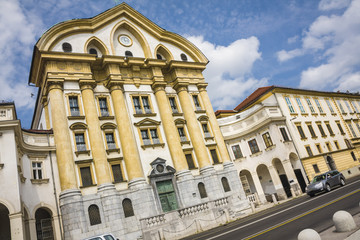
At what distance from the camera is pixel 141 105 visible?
31.4m

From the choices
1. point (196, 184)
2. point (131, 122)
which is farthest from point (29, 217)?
point (196, 184)

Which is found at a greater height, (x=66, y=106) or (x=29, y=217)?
(x=66, y=106)

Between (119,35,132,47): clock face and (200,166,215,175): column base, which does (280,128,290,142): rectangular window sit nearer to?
(200,166,215,175): column base

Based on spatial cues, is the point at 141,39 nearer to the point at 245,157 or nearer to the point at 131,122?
the point at 131,122

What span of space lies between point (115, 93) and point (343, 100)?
4329 centimetres

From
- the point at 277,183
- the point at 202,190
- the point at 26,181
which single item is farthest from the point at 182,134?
the point at 26,181

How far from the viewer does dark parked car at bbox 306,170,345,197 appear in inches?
971

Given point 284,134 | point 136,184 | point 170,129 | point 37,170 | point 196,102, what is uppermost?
point 196,102

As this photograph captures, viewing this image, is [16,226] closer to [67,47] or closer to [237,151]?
[67,47]

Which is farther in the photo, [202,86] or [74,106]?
[202,86]

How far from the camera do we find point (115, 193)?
25125 millimetres

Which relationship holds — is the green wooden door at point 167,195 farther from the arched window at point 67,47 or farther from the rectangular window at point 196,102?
the arched window at point 67,47

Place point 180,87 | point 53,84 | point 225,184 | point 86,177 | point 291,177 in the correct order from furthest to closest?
point 180,87 → point 291,177 → point 225,184 → point 53,84 → point 86,177

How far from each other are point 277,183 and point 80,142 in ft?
79.4
